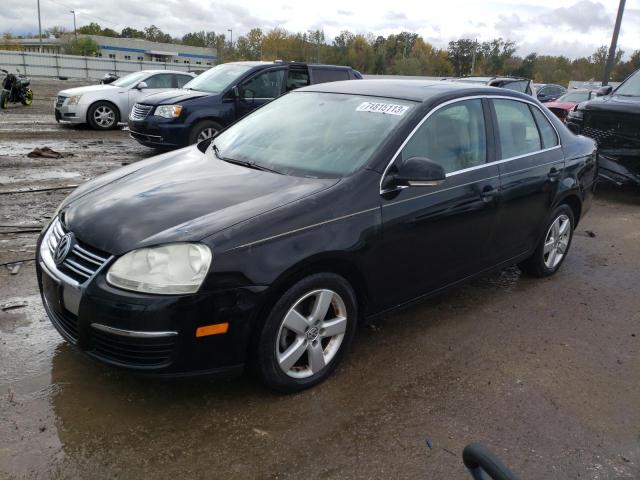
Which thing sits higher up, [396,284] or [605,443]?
[396,284]

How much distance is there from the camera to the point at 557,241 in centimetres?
509

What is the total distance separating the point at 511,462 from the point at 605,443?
0.58 meters

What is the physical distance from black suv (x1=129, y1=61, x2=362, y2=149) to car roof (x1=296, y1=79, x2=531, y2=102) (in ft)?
17.0

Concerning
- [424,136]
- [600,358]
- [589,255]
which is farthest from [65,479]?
[589,255]

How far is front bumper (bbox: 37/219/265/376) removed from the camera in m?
2.57

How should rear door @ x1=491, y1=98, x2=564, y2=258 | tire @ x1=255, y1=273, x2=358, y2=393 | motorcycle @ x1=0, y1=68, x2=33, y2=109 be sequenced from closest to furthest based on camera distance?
tire @ x1=255, y1=273, x2=358, y2=393 < rear door @ x1=491, y1=98, x2=564, y2=258 < motorcycle @ x1=0, y1=68, x2=33, y2=109

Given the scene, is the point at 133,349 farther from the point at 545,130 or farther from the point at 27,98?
the point at 27,98

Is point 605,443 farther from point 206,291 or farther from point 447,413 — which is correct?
point 206,291

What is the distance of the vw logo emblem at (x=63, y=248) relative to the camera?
2869mm

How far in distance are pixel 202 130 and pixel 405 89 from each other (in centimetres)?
600

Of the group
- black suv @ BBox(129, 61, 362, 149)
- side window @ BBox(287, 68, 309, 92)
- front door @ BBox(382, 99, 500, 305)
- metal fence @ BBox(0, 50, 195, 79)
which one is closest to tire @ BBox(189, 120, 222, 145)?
black suv @ BBox(129, 61, 362, 149)

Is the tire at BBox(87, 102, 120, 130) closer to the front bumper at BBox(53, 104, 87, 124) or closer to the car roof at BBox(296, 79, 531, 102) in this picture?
the front bumper at BBox(53, 104, 87, 124)

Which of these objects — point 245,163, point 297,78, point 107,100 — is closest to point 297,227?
point 245,163

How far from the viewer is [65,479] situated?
7.81ft
